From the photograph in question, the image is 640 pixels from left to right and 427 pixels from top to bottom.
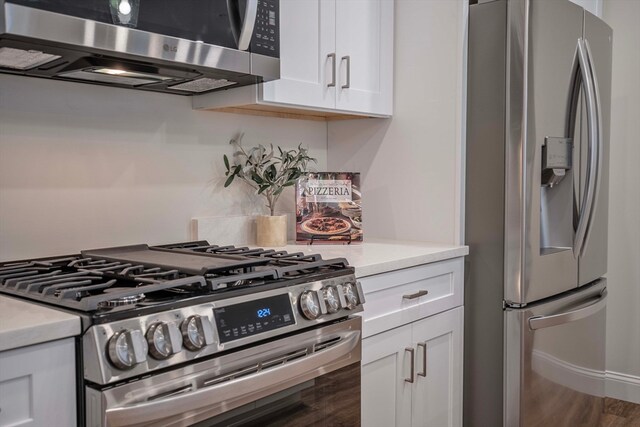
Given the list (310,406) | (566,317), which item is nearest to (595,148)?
(566,317)

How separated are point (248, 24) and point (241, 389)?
3.29ft

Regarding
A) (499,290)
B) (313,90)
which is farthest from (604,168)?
(313,90)

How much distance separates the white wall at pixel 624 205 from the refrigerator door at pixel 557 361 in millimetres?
551

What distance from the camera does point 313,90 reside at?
213 cm

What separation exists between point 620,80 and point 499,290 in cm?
156

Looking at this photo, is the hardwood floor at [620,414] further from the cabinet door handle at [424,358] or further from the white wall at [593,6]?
the white wall at [593,6]

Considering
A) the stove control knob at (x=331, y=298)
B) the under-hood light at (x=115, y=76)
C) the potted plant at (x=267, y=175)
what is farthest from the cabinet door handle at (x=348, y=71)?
the stove control knob at (x=331, y=298)

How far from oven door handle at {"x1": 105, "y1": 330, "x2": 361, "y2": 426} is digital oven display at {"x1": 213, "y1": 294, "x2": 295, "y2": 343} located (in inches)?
3.8

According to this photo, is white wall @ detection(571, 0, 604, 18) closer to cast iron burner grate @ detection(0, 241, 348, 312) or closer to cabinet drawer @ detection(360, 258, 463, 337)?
cabinet drawer @ detection(360, 258, 463, 337)

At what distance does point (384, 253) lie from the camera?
6.89 ft

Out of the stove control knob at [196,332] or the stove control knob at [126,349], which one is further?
the stove control knob at [196,332]

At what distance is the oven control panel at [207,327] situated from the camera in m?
1.12

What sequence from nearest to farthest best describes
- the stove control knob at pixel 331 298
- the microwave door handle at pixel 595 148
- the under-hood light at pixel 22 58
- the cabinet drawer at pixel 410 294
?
1. the under-hood light at pixel 22 58
2. the stove control knob at pixel 331 298
3. the cabinet drawer at pixel 410 294
4. the microwave door handle at pixel 595 148

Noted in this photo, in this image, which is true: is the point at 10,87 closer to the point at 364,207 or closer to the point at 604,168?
the point at 364,207
